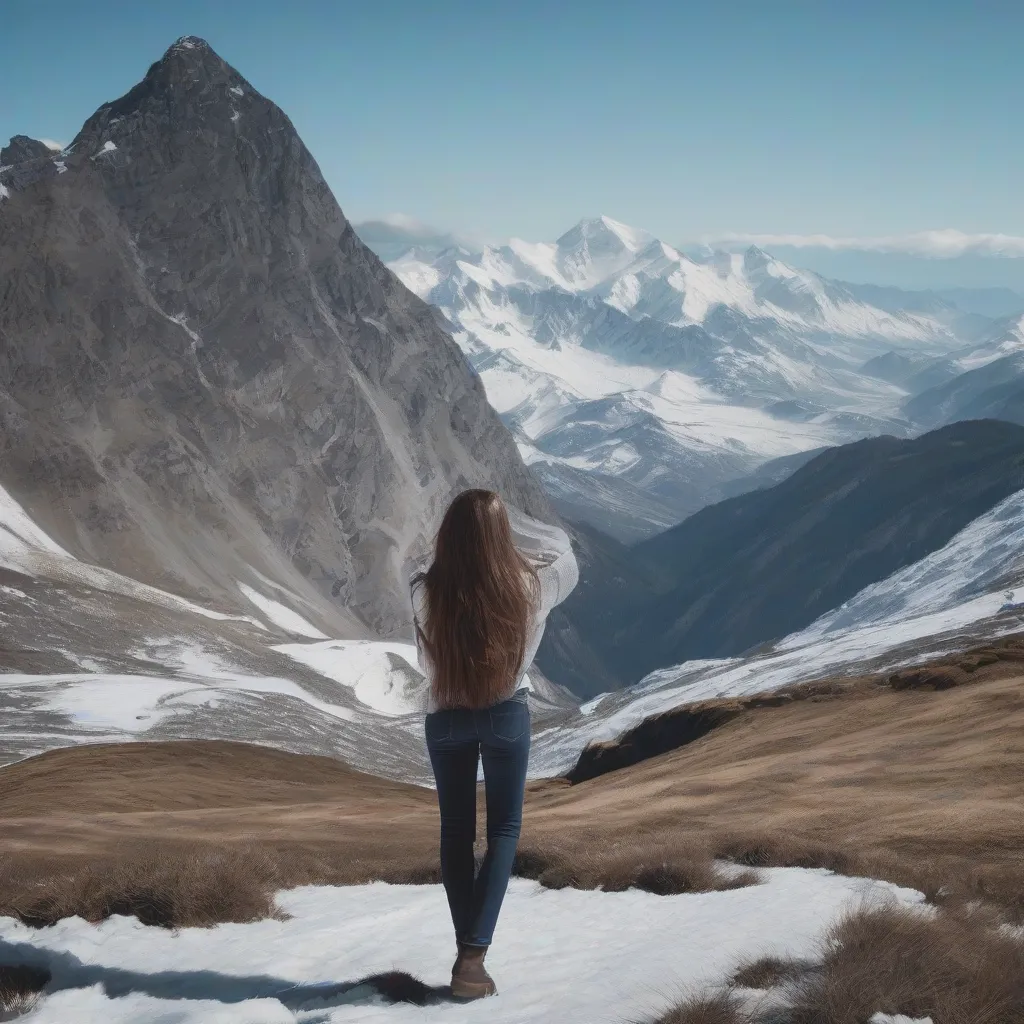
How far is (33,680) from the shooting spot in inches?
2628

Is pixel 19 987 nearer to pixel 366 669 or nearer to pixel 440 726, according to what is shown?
pixel 440 726

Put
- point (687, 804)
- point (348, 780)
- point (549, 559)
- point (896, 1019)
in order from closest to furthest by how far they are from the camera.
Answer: point (896, 1019), point (549, 559), point (687, 804), point (348, 780)

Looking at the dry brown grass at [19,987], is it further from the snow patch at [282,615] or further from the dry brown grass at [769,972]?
the snow patch at [282,615]

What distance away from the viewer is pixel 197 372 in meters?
157

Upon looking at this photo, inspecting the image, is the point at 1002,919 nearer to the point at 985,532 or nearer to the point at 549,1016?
the point at 549,1016

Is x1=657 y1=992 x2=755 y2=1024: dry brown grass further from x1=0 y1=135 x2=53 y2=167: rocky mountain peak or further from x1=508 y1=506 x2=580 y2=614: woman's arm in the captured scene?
x1=0 y1=135 x2=53 y2=167: rocky mountain peak

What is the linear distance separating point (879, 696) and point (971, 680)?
2.94m

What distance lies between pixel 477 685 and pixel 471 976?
190 centimetres

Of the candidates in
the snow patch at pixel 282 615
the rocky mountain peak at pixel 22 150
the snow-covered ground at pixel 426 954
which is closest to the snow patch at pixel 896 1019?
the snow-covered ground at pixel 426 954

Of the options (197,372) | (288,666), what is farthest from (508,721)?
(197,372)

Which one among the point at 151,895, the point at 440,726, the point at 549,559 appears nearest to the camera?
the point at 440,726

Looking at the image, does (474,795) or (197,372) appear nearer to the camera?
(474,795)

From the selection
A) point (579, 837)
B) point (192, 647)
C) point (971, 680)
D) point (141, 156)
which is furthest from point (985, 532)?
point (141, 156)

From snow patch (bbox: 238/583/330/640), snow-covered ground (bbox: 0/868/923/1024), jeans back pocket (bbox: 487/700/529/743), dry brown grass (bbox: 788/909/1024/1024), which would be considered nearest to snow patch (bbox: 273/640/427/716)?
snow patch (bbox: 238/583/330/640)
